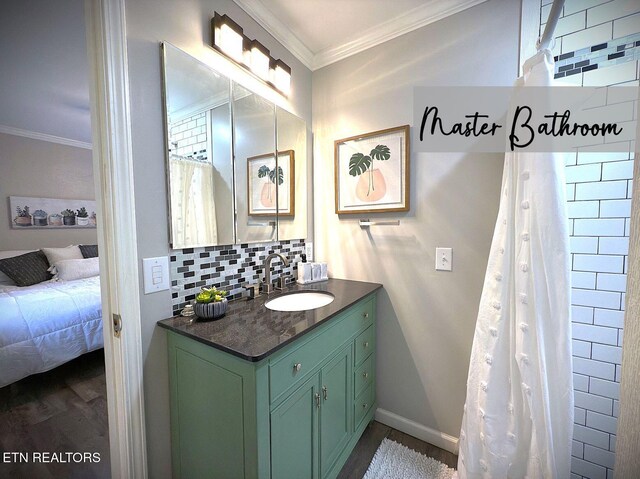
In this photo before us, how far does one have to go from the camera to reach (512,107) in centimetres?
103

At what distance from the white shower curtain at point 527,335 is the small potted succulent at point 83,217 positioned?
5.04 m

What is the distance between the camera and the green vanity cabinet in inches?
31.8

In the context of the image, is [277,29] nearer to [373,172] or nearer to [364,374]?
[373,172]

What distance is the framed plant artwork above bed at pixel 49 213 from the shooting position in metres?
3.21

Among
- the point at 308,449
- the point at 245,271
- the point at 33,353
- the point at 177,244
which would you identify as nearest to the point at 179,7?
the point at 177,244

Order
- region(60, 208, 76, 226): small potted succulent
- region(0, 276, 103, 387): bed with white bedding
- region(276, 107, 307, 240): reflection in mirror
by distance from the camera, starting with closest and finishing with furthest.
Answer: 1. region(276, 107, 307, 240): reflection in mirror
2. region(0, 276, 103, 387): bed with white bedding
3. region(60, 208, 76, 226): small potted succulent

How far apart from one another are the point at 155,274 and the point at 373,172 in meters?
1.29

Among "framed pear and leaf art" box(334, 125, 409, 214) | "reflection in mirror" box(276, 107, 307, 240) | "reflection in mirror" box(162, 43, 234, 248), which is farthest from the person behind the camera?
"reflection in mirror" box(276, 107, 307, 240)

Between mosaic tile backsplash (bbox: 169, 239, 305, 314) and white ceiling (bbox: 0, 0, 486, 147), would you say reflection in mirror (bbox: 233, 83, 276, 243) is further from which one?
white ceiling (bbox: 0, 0, 486, 147)

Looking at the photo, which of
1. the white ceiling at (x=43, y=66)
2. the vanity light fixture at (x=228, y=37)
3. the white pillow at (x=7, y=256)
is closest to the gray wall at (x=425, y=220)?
the vanity light fixture at (x=228, y=37)

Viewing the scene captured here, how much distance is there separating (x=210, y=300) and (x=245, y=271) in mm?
348

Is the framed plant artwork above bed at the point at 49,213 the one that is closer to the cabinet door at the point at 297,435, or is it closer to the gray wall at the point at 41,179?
the gray wall at the point at 41,179

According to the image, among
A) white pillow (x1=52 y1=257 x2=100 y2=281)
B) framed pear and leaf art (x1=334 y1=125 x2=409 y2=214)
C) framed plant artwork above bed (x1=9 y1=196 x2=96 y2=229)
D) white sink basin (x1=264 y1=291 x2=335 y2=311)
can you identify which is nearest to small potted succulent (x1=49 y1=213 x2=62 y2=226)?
framed plant artwork above bed (x1=9 y1=196 x2=96 y2=229)

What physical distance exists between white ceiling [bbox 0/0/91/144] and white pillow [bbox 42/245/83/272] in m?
1.56
